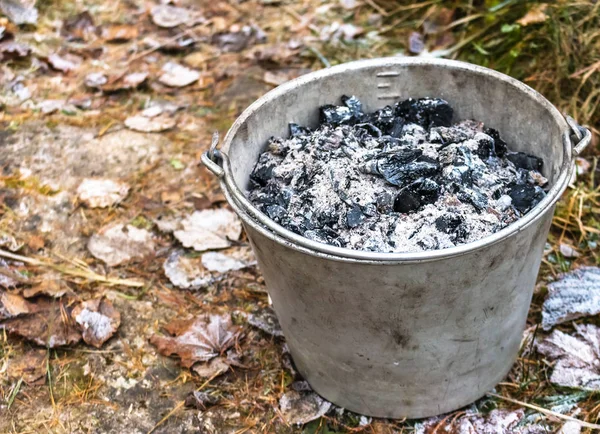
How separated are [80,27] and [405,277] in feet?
11.2

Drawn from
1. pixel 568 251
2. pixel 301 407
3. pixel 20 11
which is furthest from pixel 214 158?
pixel 20 11

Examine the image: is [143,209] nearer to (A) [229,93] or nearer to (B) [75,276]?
(B) [75,276]

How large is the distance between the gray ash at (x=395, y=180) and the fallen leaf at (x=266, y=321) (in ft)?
1.95

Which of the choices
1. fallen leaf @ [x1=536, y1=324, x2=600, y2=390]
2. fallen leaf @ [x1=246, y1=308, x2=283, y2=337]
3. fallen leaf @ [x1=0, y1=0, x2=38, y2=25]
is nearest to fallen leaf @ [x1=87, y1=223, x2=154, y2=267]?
fallen leaf @ [x1=246, y1=308, x2=283, y2=337]

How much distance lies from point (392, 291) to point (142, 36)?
10.3ft

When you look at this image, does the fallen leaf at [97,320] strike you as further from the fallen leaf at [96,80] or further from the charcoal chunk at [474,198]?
the fallen leaf at [96,80]

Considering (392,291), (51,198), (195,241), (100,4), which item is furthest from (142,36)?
(392,291)

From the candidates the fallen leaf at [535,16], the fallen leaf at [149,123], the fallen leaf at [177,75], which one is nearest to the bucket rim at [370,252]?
the fallen leaf at [535,16]

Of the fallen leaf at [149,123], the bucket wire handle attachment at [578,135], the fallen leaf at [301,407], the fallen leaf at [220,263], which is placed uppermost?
the bucket wire handle attachment at [578,135]

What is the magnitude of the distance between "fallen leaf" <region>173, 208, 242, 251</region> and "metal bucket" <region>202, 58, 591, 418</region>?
0.70 metres

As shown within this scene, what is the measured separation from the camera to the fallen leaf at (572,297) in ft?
7.28

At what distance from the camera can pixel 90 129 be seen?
3344 mm

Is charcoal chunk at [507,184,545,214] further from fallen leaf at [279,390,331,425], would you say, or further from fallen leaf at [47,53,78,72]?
fallen leaf at [47,53,78,72]

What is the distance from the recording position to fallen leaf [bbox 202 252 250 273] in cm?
259
